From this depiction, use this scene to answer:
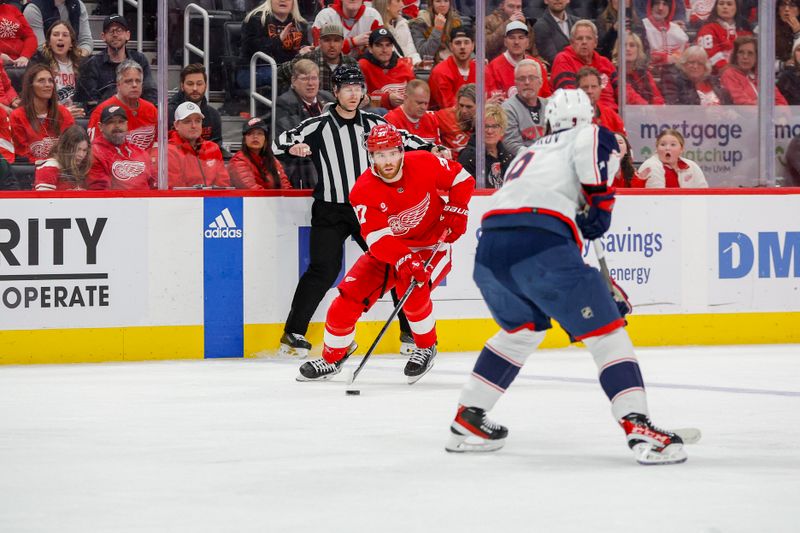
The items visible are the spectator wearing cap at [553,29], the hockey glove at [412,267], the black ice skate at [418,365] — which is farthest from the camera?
the spectator wearing cap at [553,29]

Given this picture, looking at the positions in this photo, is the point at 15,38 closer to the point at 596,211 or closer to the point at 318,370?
the point at 318,370

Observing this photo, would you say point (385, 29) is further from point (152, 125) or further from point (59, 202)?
point (59, 202)

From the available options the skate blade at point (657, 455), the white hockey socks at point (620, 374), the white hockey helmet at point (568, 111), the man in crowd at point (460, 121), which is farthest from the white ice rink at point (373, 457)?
the man in crowd at point (460, 121)

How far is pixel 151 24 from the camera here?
695cm

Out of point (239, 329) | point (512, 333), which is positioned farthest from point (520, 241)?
point (239, 329)

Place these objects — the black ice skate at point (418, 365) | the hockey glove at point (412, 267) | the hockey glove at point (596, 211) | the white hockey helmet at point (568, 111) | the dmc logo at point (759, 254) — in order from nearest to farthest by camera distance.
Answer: the hockey glove at point (596, 211)
the white hockey helmet at point (568, 111)
the hockey glove at point (412, 267)
the black ice skate at point (418, 365)
the dmc logo at point (759, 254)

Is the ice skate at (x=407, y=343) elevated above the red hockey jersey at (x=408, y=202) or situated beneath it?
situated beneath

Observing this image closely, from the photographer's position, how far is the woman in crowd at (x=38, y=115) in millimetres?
6652

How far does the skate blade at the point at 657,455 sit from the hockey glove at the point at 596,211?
0.63m

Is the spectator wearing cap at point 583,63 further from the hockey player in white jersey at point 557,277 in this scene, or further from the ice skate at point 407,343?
the hockey player in white jersey at point 557,277

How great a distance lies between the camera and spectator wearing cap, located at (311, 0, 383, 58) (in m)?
7.26

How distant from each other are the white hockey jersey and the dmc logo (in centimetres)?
407

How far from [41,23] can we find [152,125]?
76cm

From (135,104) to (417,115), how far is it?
1.58 metres
